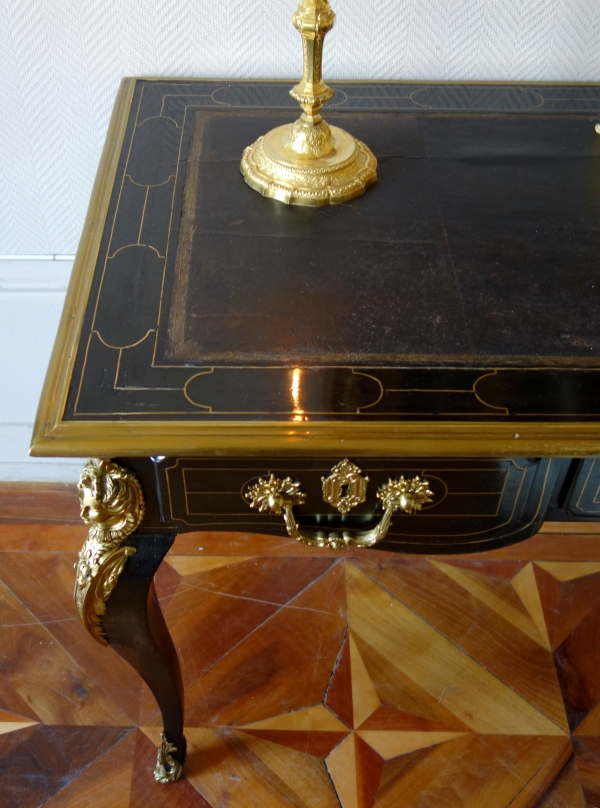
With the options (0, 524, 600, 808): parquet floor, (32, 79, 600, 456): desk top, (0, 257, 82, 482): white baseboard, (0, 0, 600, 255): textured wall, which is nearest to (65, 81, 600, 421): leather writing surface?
(32, 79, 600, 456): desk top

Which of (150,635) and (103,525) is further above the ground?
(103,525)

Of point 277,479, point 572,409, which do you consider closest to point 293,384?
point 277,479

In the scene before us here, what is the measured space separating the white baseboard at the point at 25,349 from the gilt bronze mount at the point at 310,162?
1.59 feet

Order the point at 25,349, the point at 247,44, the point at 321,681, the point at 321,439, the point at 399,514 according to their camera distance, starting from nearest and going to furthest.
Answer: the point at 321,439 < the point at 399,514 < the point at 247,44 < the point at 321,681 < the point at 25,349

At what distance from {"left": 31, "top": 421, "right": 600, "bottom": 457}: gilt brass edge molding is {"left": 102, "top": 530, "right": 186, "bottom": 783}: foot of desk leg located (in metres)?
0.14

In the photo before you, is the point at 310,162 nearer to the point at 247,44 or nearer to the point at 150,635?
the point at 247,44

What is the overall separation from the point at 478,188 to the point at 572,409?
30 centimetres

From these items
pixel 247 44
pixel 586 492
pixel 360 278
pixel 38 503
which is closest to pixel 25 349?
pixel 38 503

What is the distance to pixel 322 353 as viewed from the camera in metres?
0.61

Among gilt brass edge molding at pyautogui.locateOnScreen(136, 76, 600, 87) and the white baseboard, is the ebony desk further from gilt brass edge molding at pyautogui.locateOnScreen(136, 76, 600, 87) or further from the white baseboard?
the white baseboard

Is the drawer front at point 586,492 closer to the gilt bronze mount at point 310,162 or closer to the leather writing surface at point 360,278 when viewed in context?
the leather writing surface at point 360,278

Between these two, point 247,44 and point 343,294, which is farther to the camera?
point 247,44

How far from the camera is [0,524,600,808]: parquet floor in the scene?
977 millimetres

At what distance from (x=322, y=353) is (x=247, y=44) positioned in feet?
1.70
